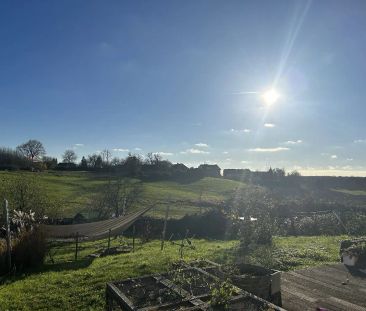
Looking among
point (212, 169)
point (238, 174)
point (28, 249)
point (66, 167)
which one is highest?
point (212, 169)

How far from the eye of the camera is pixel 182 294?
468 cm

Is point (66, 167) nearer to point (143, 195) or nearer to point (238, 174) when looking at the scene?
point (238, 174)

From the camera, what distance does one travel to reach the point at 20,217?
11828 mm

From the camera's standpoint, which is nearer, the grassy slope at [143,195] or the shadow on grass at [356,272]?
the shadow on grass at [356,272]

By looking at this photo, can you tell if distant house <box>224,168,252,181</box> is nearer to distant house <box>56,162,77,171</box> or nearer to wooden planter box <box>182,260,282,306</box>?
distant house <box>56,162,77,171</box>

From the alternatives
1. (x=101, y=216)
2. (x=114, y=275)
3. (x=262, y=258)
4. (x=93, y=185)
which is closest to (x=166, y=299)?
(x=114, y=275)

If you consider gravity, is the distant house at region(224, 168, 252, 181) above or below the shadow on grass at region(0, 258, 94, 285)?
above

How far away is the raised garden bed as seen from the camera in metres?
4.33

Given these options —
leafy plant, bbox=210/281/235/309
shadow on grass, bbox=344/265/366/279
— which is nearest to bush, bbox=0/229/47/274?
leafy plant, bbox=210/281/235/309

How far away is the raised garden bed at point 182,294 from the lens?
433cm

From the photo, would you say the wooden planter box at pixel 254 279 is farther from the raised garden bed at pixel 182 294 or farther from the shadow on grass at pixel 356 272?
the shadow on grass at pixel 356 272

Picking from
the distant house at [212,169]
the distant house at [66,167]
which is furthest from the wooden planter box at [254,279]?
the distant house at [212,169]

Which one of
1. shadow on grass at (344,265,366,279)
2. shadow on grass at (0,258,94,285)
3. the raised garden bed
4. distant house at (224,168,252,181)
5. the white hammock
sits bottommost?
shadow on grass at (0,258,94,285)

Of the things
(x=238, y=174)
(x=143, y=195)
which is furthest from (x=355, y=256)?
(x=238, y=174)
